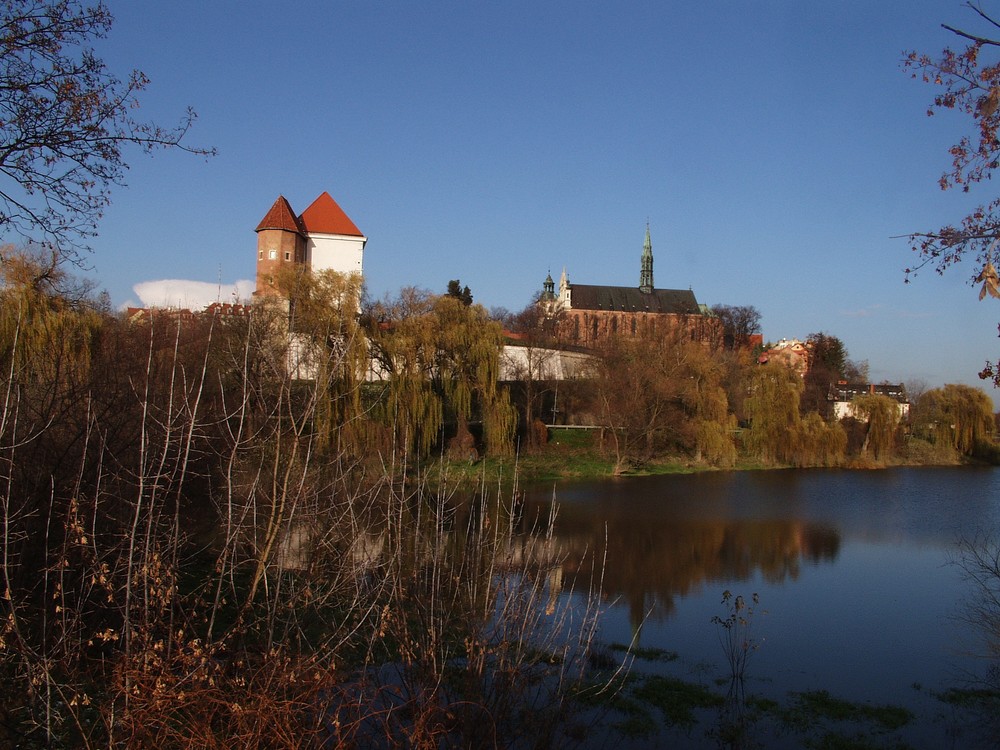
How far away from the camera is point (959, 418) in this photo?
111ft

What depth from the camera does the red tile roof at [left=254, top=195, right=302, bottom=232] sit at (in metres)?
39.2

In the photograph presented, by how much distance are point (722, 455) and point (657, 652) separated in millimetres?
21215

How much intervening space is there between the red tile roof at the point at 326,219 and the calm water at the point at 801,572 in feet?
80.3

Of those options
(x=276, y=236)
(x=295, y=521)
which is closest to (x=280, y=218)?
(x=276, y=236)

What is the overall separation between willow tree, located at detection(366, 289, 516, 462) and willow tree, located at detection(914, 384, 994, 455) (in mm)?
19903

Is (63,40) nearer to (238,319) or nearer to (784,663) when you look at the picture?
(784,663)

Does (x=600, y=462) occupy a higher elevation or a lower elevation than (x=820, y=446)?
lower

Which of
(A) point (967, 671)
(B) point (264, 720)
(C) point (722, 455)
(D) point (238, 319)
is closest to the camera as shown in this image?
(B) point (264, 720)

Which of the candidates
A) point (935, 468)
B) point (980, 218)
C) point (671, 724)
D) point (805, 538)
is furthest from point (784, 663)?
point (935, 468)

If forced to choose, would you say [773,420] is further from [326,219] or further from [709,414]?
[326,219]

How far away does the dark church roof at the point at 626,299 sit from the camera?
7912cm

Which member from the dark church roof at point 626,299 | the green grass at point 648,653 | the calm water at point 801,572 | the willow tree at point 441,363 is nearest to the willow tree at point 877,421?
the calm water at point 801,572

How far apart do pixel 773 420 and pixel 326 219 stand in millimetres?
25884

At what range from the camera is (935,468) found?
31.3 metres
